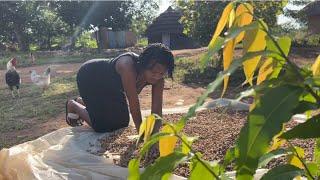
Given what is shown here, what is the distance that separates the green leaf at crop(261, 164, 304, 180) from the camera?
74cm

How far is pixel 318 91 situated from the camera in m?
0.70

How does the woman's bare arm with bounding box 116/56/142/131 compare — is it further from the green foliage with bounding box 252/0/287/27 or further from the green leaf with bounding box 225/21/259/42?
the green foliage with bounding box 252/0/287/27

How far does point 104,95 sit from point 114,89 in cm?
11

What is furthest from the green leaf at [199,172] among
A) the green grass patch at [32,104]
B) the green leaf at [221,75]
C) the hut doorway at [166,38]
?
the hut doorway at [166,38]

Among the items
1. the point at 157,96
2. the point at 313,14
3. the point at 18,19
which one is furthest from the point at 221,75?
the point at 18,19

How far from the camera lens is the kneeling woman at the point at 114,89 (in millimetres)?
3463

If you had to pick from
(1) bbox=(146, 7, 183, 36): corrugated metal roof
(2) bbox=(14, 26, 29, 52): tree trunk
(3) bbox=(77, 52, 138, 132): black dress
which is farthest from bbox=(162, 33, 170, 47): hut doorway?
(3) bbox=(77, 52, 138, 132): black dress

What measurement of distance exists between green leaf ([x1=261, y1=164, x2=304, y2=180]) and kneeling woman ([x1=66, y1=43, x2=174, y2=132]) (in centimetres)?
267

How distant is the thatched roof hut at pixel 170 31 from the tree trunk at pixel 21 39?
25.7 feet

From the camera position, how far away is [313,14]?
20125 millimetres

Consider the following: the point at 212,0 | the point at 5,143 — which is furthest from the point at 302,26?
the point at 5,143

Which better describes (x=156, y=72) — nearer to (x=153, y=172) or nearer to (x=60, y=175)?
(x=60, y=175)

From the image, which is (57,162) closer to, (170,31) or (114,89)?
(114,89)

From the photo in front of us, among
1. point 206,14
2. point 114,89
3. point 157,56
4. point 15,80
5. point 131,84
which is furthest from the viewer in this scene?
point 206,14
